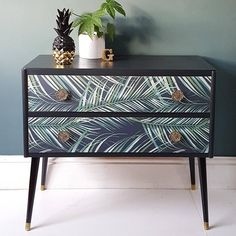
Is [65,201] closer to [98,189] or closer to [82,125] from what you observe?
[98,189]

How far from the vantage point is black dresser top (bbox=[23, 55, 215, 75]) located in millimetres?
1398

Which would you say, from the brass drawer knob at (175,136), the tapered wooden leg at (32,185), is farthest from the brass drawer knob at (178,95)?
the tapered wooden leg at (32,185)

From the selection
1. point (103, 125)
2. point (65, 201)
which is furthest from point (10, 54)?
point (65, 201)

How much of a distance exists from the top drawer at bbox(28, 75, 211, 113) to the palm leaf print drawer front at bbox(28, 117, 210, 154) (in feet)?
0.16

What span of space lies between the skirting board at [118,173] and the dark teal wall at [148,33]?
36 cm

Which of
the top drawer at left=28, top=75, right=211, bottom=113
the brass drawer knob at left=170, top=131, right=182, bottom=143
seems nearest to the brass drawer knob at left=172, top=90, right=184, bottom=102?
the top drawer at left=28, top=75, right=211, bottom=113

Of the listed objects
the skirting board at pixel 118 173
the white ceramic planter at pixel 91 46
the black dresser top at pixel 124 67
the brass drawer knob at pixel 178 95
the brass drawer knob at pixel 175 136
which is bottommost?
the skirting board at pixel 118 173

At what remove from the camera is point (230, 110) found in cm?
185

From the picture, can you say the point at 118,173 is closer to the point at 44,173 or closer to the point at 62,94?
the point at 44,173

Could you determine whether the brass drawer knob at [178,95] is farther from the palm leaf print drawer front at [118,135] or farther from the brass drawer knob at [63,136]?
the brass drawer knob at [63,136]

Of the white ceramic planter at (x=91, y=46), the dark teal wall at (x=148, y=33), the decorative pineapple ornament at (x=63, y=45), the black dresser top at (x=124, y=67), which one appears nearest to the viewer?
the black dresser top at (x=124, y=67)

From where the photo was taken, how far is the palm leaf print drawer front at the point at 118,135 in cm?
145

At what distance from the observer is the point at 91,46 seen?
5.32 ft

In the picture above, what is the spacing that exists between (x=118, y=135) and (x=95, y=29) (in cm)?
51
